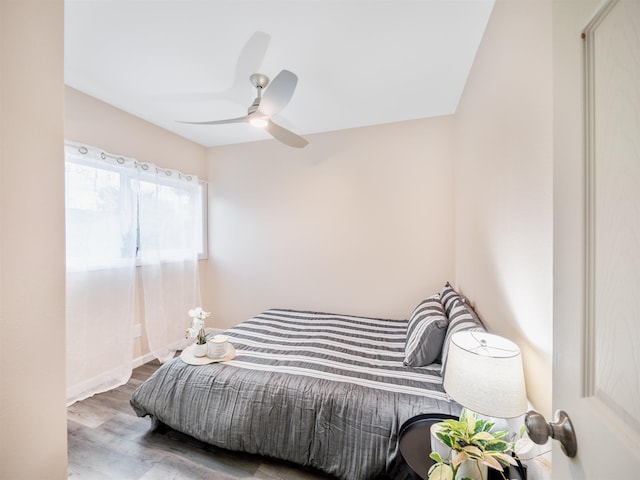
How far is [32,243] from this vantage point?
2.02ft

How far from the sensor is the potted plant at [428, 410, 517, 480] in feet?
2.50

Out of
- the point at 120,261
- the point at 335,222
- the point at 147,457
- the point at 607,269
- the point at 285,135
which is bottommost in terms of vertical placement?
the point at 147,457

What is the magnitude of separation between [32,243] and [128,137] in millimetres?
2635

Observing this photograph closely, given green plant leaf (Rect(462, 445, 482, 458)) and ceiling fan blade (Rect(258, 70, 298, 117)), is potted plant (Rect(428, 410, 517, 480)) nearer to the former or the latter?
green plant leaf (Rect(462, 445, 482, 458))

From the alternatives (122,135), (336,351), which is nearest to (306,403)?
(336,351)

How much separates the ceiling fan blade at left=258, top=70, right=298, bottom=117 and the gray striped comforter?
5.84 feet

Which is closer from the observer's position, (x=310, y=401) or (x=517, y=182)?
(x=517, y=182)

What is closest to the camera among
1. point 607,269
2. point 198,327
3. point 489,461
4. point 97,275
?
point 607,269

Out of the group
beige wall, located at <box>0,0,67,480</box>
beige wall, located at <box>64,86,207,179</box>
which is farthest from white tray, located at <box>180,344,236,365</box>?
beige wall, located at <box>64,86,207,179</box>

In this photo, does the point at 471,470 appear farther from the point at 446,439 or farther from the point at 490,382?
the point at 490,382

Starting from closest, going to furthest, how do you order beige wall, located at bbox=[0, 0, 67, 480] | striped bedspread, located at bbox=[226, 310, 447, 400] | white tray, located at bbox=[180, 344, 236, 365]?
1. beige wall, located at bbox=[0, 0, 67, 480]
2. striped bedspread, located at bbox=[226, 310, 447, 400]
3. white tray, located at bbox=[180, 344, 236, 365]

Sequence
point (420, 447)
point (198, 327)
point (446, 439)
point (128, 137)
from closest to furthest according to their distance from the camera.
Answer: point (446, 439)
point (420, 447)
point (198, 327)
point (128, 137)

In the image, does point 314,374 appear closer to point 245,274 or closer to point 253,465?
point 253,465

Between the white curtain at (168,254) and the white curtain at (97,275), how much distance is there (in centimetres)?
18
